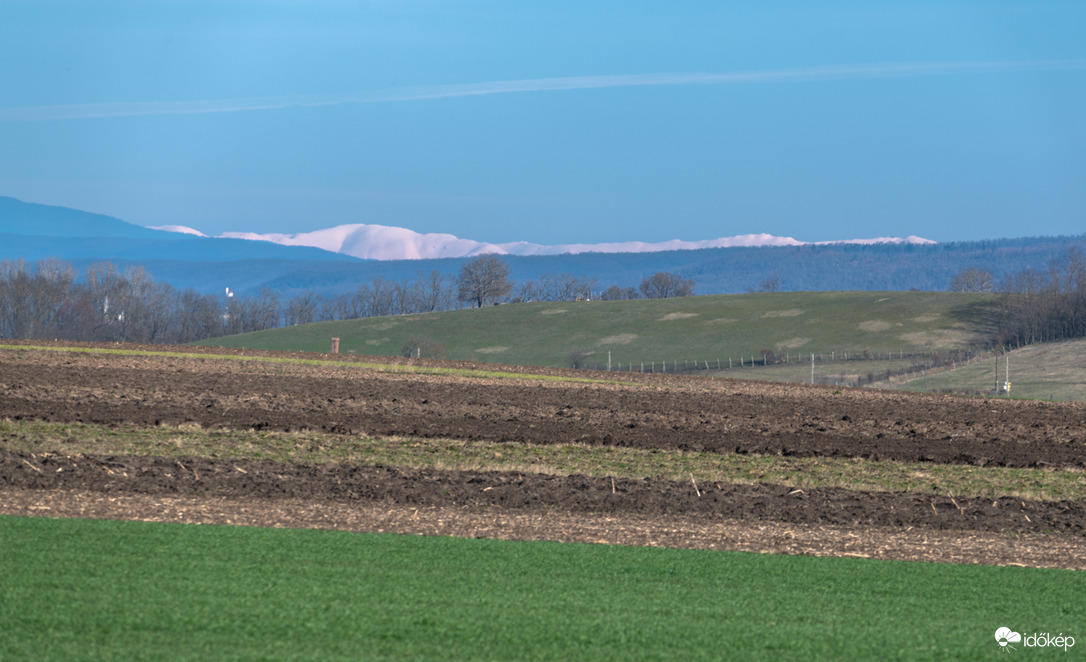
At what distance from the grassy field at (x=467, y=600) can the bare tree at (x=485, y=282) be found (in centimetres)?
13309

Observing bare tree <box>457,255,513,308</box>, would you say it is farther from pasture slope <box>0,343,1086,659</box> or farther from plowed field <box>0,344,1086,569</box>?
pasture slope <box>0,343,1086,659</box>

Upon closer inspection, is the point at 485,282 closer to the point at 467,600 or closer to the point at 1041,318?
the point at 1041,318

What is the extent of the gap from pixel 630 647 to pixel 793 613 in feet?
6.47

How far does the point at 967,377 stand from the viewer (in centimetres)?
7519

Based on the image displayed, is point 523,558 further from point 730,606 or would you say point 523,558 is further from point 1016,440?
point 1016,440

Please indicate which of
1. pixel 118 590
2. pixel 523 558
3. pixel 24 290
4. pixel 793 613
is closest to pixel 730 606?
pixel 793 613

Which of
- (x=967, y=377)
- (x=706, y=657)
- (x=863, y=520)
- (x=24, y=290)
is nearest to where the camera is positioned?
(x=706, y=657)

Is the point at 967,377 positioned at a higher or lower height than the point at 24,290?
lower

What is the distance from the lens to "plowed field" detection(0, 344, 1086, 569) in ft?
42.1

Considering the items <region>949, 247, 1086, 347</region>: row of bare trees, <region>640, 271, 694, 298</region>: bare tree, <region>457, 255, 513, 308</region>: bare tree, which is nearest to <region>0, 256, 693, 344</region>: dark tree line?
<region>457, 255, 513, 308</region>: bare tree

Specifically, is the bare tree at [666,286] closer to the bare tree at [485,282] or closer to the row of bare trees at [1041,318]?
the bare tree at [485,282]

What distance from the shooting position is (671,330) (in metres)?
120

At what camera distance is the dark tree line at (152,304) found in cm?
12540

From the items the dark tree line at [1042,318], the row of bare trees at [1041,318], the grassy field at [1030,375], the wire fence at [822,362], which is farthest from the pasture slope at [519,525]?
the row of bare trees at [1041,318]
